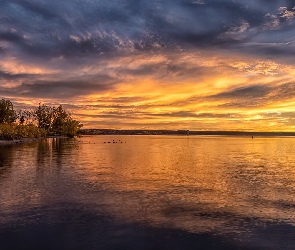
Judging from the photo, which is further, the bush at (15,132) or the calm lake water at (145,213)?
the bush at (15,132)

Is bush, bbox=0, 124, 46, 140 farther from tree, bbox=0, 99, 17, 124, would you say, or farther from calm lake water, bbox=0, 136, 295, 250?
calm lake water, bbox=0, 136, 295, 250

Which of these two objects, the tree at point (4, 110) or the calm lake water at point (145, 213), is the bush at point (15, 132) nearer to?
the tree at point (4, 110)

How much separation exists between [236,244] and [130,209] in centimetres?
913

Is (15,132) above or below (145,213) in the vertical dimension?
above

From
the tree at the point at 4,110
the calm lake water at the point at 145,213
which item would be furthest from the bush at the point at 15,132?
the calm lake water at the point at 145,213

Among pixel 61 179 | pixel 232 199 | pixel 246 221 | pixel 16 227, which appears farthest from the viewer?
pixel 61 179

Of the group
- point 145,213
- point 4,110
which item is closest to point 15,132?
point 4,110

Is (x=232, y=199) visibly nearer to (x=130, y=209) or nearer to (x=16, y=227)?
(x=130, y=209)

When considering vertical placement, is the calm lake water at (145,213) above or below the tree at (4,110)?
below

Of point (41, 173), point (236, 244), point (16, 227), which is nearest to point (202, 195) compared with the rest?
point (236, 244)

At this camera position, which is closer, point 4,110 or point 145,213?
point 145,213

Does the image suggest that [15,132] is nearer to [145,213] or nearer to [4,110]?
[4,110]

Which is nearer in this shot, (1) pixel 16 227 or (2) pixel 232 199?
(1) pixel 16 227

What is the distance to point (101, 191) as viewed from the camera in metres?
31.7
